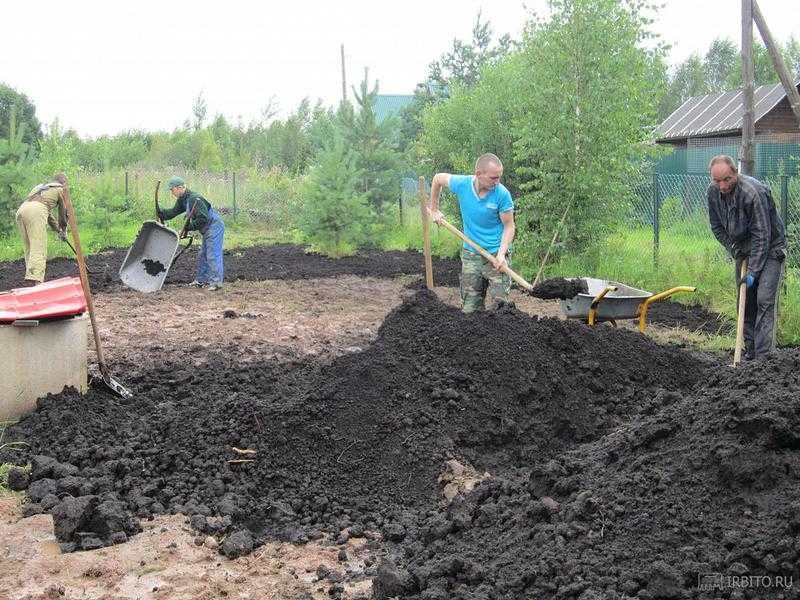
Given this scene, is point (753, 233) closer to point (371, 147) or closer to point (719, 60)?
point (371, 147)

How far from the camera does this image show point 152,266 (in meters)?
11.6

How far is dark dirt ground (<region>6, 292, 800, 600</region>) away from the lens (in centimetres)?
309

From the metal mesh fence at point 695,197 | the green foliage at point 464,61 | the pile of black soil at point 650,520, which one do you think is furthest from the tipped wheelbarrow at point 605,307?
the green foliage at point 464,61

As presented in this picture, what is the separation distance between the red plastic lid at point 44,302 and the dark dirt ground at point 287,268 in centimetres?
587

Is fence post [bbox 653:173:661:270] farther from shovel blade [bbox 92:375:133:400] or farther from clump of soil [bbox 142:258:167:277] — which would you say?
shovel blade [bbox 92:375:133:400]

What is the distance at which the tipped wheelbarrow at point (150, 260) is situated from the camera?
11367mm

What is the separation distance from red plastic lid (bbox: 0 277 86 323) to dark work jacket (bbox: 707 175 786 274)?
4.89m

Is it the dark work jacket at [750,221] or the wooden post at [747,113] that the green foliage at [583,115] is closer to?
the wooden post at [747,113]

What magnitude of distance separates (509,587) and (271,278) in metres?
10.5

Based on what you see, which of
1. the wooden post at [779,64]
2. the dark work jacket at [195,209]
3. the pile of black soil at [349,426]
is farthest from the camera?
the dark work jacket at [195,209]

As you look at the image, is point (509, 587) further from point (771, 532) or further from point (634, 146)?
point (634, 146)

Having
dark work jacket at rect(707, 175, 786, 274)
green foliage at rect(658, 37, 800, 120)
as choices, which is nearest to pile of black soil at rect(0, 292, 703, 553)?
dark work jacket at rect(707, 175, 786, 274)

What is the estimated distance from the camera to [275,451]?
4.89 m

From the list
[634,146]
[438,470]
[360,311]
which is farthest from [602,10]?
[438,470]
